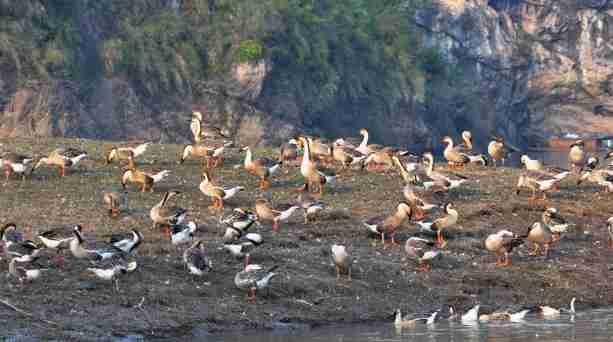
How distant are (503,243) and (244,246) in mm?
5257

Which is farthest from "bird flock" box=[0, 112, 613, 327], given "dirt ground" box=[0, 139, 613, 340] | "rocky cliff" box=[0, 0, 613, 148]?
"rocky cliff" box=[0, 0, 613, 148]

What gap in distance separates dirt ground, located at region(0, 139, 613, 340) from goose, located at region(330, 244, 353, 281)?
0.22 meters

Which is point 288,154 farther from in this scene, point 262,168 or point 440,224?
point 440,224

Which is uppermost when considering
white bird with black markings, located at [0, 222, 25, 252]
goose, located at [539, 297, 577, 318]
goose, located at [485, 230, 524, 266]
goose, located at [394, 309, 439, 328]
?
white bird with black markings, located at [0, 222, 25, 252]

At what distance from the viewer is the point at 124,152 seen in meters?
33.2

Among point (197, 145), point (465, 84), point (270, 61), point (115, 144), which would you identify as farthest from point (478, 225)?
point (465, 84)

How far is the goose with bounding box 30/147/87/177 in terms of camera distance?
31531 mm

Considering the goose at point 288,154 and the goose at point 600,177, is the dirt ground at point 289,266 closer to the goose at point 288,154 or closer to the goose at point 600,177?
the goose at point 600,177

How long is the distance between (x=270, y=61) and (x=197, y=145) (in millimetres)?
26215

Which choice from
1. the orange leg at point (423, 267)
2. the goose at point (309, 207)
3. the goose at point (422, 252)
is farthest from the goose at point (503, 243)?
the goose at point (309, 207)

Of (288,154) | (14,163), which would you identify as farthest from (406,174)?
(14,163)

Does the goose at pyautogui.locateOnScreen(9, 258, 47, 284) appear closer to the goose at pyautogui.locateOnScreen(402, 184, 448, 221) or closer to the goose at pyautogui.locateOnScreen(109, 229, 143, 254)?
the goose at pyautogui.locateOnScreen(109, 229, 143, 254)

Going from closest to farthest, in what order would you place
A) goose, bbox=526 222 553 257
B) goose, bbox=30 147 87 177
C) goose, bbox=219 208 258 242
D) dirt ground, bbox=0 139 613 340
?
dirt ground, bbox=0 139 613 340 < goose, bbox=219 208 258 242 < goose, bbox=526 222 553 257 < goose, bbox=30 147 87 177

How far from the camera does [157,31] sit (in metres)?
57.1
